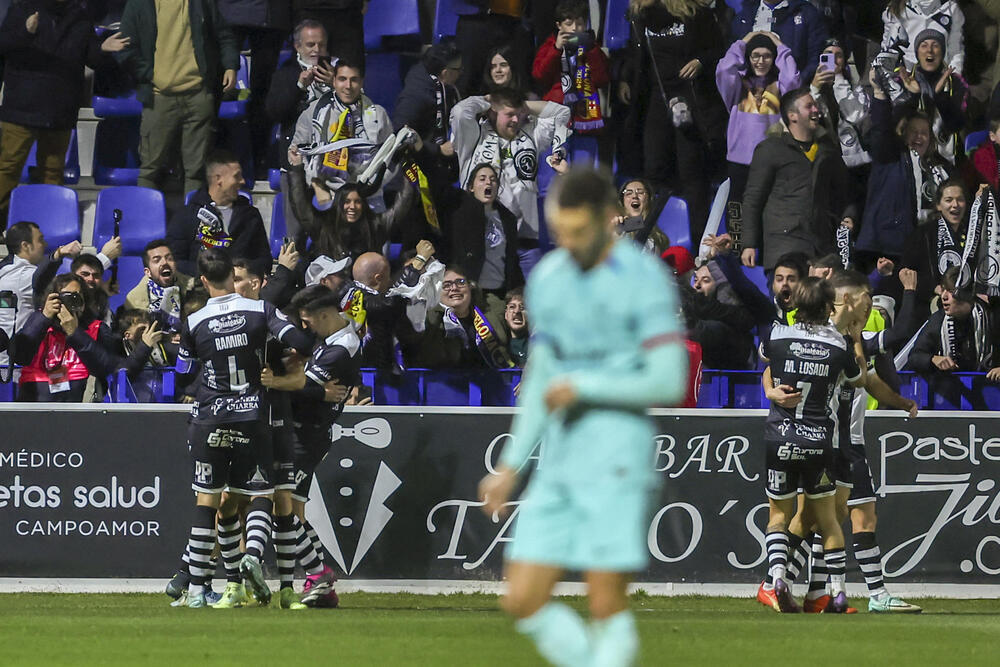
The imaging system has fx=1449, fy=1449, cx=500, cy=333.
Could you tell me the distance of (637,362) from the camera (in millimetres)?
4465

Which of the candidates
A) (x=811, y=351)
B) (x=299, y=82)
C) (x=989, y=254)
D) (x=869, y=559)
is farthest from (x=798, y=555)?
(x=299, y=82)

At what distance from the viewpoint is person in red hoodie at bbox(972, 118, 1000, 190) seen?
1370 centimetres

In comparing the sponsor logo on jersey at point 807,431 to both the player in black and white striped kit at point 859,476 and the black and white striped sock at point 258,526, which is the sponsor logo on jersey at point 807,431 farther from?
the black and white striped sock at point 258,526

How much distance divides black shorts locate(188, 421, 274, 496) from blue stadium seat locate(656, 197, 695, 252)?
540 cm

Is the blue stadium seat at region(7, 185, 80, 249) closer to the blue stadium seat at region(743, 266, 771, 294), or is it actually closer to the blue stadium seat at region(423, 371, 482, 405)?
the blue stadium seat at region(423, 371, 482, 405)

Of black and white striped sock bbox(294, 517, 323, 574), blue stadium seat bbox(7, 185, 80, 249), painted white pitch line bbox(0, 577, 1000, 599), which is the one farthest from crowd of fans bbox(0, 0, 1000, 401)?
black and white striped sock bbox(294, 517, 323, 574)

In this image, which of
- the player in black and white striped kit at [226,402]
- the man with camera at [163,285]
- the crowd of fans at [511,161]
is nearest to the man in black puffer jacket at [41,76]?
the crowd of fans at [511,161]

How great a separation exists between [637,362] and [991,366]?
8.86 m

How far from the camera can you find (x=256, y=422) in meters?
9.37

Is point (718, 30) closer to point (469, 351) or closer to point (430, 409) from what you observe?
point (469, 351)

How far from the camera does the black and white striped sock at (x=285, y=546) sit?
981 centimetres

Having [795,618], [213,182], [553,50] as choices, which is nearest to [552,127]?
[553,50]

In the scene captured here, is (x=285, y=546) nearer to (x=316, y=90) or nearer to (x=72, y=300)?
(x=72, y=300)

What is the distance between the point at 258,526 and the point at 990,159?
8.08m
